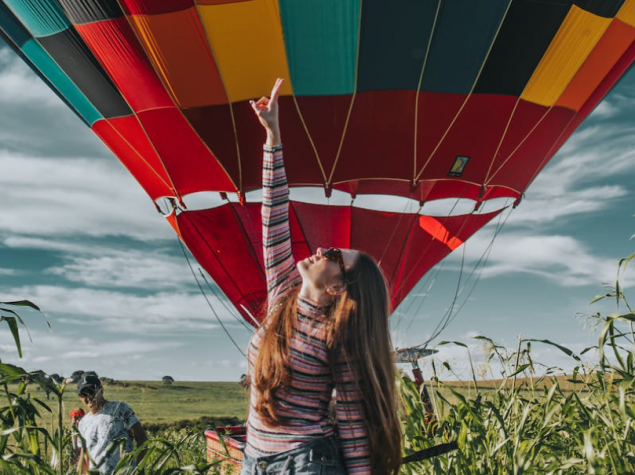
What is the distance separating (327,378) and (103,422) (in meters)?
3.40

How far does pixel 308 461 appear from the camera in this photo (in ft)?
7.07

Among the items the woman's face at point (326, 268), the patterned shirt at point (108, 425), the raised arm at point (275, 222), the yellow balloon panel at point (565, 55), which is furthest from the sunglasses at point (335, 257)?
the yellow balloon panel at point (565, 55)

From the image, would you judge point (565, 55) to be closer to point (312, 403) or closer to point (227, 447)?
point (227, 447)

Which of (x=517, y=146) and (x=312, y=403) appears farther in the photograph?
(x=517, y=146)

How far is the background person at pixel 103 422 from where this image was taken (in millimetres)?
4809

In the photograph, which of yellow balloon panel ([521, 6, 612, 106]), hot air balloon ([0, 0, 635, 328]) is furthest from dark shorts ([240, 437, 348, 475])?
yellow balloon panel ([521, 6, 612, 106])

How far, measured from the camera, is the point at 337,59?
27.3ft

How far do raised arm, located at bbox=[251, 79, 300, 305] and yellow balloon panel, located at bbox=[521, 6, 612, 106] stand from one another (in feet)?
24.3

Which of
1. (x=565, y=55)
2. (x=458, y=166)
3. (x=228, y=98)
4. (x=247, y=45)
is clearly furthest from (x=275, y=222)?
(x=565, y=55)

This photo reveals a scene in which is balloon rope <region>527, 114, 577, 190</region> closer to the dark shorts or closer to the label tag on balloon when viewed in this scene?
the label tag on balloon

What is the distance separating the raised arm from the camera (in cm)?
270

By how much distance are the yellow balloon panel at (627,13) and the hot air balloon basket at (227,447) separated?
27.0ft

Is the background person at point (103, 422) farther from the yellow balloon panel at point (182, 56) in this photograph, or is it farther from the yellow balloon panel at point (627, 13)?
the yellow balloon panel at point (627, 13)

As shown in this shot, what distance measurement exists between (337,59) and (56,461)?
6.93 metres
